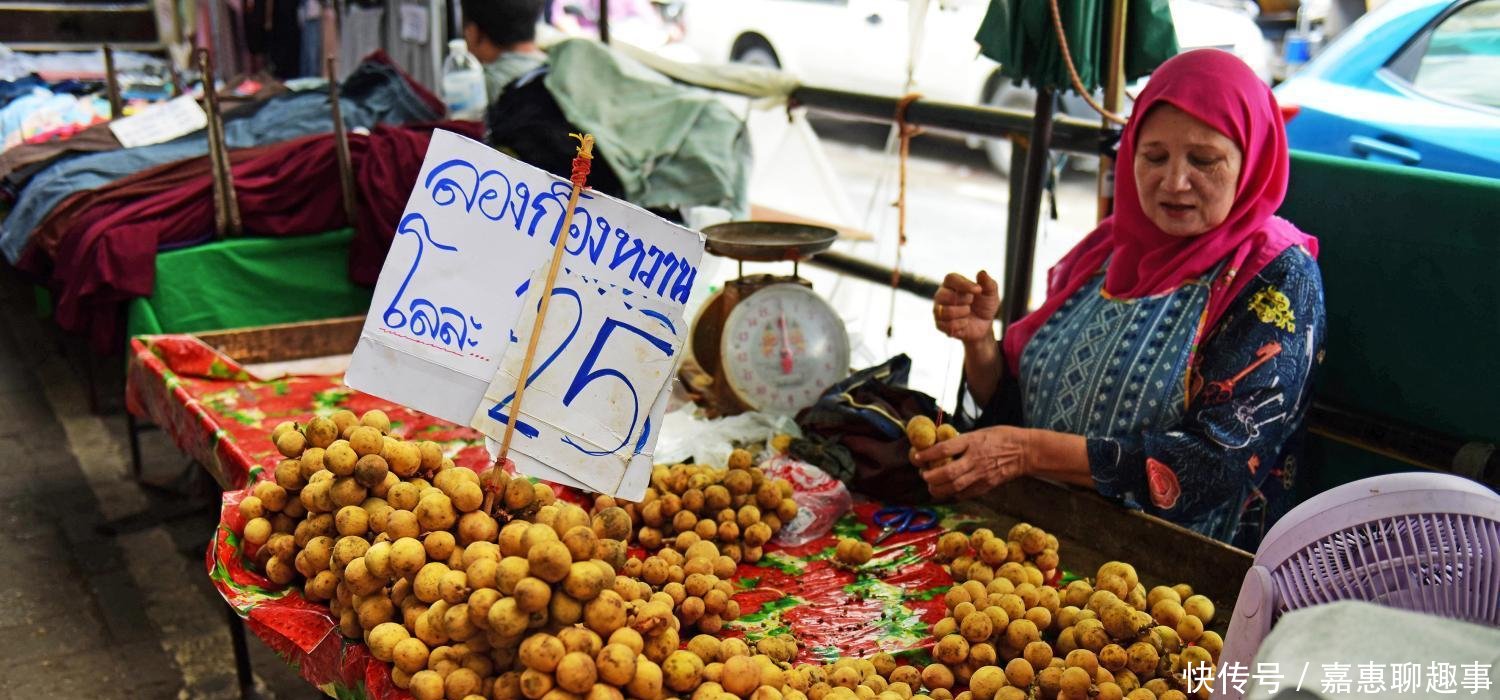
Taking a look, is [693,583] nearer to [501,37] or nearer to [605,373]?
[605,373]

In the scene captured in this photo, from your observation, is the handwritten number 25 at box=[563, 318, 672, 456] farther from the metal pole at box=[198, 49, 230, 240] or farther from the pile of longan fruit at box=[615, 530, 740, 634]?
the metal pole at box=[198, 49, 230, 240]

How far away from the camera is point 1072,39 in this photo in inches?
105

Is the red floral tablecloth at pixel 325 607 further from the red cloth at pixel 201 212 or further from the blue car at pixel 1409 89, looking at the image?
the blue car at pixel 1409 89

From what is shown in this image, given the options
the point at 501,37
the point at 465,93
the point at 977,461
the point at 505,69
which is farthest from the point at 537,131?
the point at 977,461

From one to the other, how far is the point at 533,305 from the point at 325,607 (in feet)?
1.77

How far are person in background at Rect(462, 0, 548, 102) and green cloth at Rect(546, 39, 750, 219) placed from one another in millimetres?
191

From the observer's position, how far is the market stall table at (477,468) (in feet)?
5.24

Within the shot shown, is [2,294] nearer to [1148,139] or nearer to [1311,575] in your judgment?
[1148,139]

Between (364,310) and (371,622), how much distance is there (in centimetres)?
316

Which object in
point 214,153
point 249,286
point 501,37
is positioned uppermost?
point 501,37

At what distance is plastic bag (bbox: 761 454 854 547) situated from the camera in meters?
2.01

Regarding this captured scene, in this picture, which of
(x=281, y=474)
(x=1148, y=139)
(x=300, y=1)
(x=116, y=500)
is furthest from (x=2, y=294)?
(x=1148, y=139)

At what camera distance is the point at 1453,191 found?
7.25ft

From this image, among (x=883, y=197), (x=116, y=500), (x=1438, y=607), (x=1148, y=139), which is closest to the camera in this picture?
(x=1438, y=607)
